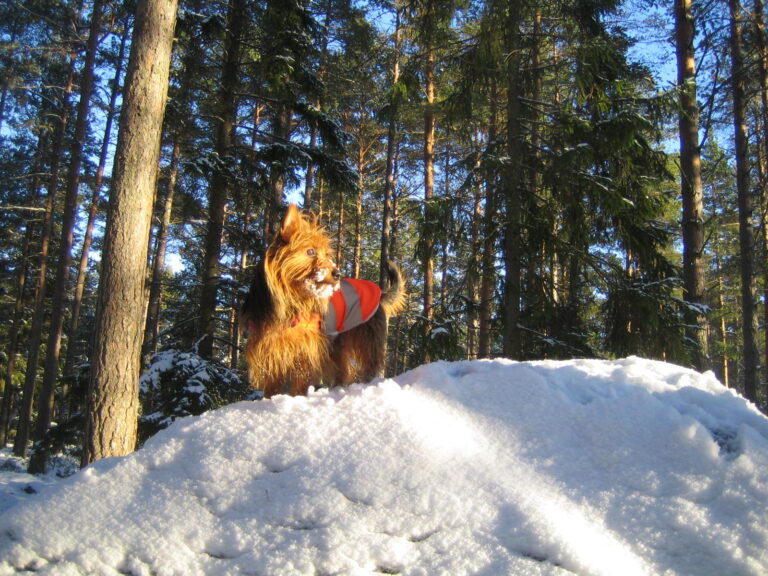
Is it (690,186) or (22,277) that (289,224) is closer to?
(690,186)

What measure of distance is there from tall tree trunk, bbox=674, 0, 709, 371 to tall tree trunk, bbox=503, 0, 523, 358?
2.90m

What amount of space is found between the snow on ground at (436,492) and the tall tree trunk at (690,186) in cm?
739

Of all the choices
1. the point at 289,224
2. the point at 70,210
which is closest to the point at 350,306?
the point at 289,224

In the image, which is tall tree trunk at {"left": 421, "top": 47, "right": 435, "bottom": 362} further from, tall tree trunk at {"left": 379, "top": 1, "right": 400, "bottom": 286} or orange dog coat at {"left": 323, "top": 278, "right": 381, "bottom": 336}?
orange dog coat at {"left": 323, "top": 278, "right": 381, "bottom": 336}

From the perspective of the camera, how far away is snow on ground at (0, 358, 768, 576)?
1.92 meters

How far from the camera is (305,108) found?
9.73 metres

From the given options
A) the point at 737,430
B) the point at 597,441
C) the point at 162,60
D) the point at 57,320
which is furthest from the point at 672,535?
the point at 57,320

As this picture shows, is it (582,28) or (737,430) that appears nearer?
(737,430)

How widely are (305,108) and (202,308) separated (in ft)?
14.1

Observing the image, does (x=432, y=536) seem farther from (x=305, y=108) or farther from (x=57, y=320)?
(x=57, y=320)

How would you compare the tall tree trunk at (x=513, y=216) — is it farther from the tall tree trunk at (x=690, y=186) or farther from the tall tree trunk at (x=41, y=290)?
the tall tree trunk at (x=41, y=290)

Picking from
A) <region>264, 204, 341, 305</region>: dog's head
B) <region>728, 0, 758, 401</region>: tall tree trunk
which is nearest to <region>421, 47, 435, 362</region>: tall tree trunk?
<region>264, 204, 341, 305</region>: dog's head

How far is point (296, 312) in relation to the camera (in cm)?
408

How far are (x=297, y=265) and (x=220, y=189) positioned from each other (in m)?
5.61
